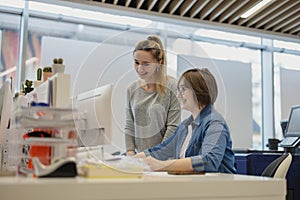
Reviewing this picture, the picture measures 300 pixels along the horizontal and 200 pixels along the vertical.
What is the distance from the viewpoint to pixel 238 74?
5.48m

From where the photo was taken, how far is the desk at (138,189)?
3.00 feet

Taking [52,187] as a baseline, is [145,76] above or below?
above

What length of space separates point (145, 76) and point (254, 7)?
3.41 m

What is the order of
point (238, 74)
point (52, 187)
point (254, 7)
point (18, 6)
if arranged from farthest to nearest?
point (238, 74)
point (254, 7)
point (18, 6)
point (52, 187)

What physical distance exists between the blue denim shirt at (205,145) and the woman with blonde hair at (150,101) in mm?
43

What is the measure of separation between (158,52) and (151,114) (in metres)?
0.30

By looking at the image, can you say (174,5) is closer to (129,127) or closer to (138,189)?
(129,127)

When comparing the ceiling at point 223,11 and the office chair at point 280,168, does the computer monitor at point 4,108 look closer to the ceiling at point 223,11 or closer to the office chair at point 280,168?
the office chair at point 280,168

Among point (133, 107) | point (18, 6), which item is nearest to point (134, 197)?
point (133, 107)

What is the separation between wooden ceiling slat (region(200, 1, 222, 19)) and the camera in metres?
4.71

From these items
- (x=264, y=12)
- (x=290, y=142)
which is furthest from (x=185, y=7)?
(x=290, y=142)

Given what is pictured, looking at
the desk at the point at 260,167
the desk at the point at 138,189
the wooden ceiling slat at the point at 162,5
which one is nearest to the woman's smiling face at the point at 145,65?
the desk at the point at 138,189

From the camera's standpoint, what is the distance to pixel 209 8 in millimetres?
4805

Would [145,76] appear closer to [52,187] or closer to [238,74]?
[52,187]
